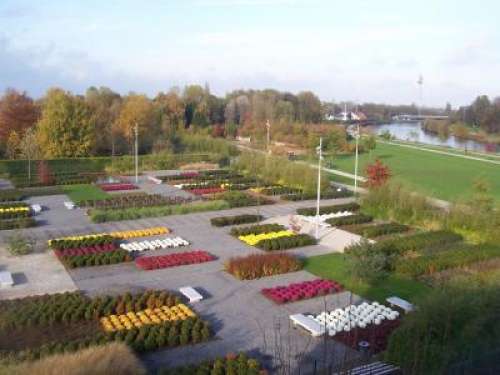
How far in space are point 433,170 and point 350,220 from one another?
22303mm

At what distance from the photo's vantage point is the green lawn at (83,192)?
28812mm

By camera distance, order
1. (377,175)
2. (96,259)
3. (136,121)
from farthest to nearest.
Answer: (136,121) < (377,175) < (96,259)

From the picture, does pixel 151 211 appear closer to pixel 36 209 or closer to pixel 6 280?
pixel 36 209

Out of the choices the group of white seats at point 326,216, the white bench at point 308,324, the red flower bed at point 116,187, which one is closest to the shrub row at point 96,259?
the white bench at point 308,324

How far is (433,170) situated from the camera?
1668 inches

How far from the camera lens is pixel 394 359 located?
981 centimetres

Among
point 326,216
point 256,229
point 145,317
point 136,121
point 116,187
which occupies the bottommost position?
point 145,317

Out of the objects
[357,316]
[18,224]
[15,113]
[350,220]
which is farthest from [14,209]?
[15,113]

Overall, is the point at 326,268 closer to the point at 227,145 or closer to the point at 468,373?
the point at 468,373

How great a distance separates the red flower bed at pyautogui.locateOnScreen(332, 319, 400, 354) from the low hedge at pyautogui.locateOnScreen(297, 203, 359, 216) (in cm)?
1234

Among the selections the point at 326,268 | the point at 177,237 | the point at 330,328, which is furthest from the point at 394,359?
the point at 177,237

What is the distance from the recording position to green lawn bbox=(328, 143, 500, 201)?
32497mm

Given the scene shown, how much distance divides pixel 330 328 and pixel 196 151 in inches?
1463

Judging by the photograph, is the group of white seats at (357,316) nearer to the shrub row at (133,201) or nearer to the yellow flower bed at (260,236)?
the yellow flower bed at (260,236)
